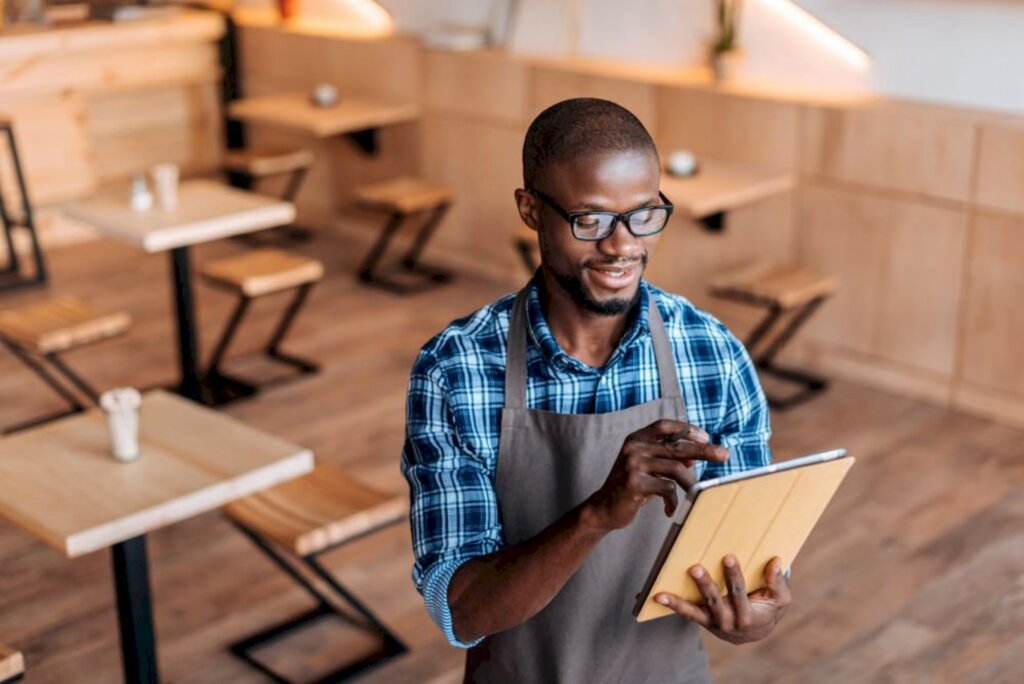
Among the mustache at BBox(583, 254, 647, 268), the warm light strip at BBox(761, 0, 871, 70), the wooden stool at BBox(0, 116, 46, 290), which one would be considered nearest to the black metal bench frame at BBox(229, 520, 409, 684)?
the mustache at BBox(583, 254, 647, 268)

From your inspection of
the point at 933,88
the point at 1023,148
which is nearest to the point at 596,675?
the point at 1023,148

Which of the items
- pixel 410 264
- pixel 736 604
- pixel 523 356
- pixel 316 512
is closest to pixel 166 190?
pixel 410 264

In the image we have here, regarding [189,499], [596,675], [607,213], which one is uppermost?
[607,213]

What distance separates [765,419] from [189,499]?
59.0 inches

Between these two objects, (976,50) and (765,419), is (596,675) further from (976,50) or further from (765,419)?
(976,50)

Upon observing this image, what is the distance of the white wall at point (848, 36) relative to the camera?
4848 mm

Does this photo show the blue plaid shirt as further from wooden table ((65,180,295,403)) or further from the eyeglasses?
wooden table ((65,180,295,403))

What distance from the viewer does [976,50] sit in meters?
4.89

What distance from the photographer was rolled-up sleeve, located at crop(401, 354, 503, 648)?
159 cm

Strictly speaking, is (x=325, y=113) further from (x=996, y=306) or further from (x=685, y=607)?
(x=685, y=607)

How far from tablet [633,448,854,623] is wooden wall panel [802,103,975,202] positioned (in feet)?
11.8

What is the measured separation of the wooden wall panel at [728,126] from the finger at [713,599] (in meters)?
4.01

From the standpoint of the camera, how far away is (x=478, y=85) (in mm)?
6457

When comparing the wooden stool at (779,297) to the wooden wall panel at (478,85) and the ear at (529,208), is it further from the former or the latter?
the ear at (529,208)
